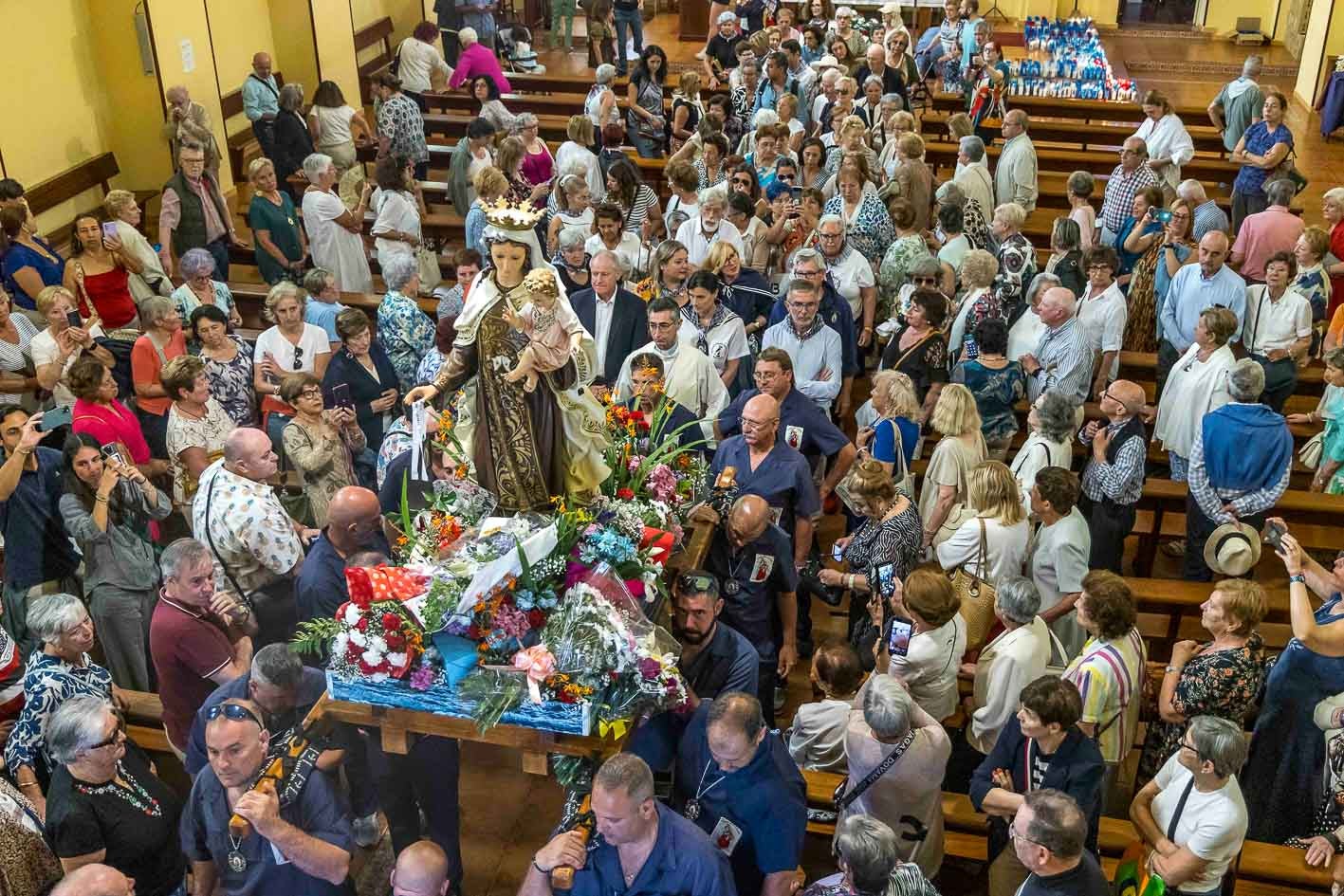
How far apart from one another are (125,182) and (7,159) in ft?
5.40

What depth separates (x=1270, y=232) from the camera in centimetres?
930

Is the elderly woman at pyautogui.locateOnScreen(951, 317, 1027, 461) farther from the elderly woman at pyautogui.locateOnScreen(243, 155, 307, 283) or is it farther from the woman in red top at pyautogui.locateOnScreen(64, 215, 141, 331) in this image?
the woman in red top at pyautogui.locateOnScreen(64, 215, 141, 331)

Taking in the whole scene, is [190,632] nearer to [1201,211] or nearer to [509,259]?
[509,259]

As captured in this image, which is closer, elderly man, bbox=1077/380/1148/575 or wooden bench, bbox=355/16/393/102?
elderly man, bbox=1077/380/1148/575

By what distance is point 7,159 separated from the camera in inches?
418

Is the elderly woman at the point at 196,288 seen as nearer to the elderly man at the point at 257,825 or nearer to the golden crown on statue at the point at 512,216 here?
the golden crown on statue at the point at 512,216

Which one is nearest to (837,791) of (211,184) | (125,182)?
(211,184)

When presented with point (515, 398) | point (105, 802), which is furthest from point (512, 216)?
point (105, 802)

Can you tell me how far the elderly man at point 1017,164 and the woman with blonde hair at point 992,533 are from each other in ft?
17.1

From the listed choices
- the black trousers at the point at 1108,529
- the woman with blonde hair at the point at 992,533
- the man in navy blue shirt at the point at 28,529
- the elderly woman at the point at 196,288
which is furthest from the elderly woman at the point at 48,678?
the black trousers at the point at 1108,529

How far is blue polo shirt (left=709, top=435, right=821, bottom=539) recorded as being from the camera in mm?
5984

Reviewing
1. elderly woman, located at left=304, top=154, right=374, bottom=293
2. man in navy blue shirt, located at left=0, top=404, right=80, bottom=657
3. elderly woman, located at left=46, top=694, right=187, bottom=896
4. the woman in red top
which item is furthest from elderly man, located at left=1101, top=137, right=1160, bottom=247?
elderly woman, located at left=46, top=694, right=187, bottom=896

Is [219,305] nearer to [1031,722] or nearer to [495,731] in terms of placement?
[495,731]

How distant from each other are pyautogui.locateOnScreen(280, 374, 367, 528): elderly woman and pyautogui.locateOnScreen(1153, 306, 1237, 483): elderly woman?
4.48 metres
